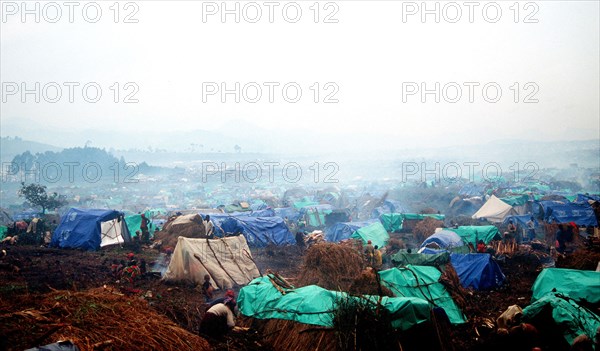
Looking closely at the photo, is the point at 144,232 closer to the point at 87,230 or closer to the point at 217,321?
the point at 87,230

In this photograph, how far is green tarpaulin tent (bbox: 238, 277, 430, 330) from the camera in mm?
7086

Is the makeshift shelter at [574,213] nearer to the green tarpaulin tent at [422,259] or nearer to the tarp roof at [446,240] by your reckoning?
the tarp roof at [446,240]

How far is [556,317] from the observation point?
7672mm

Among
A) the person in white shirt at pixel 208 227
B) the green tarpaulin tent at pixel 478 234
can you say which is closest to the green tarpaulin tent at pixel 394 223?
the green tarpaulin tent at pixel 478 234

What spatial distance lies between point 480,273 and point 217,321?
344 inches

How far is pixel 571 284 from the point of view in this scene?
9.59m

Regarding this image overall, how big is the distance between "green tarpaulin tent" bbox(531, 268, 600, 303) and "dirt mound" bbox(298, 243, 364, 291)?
14.6 feet

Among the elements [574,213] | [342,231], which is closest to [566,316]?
[342,231]

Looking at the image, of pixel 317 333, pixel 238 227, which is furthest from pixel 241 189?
pixel 317 333

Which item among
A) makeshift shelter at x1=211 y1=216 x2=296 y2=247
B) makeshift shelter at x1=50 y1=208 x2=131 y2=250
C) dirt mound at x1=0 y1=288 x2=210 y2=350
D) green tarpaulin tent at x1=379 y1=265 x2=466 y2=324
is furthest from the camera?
makeshift shelter at x1=211 y1=216 x2=296 y2=247

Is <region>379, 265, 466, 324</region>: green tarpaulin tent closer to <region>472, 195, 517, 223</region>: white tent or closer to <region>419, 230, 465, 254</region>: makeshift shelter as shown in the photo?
<region>419, 230, 465, 254</region>: makeshift shelter

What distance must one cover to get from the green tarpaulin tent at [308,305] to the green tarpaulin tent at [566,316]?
2.51m

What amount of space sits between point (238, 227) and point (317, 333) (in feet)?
44.7

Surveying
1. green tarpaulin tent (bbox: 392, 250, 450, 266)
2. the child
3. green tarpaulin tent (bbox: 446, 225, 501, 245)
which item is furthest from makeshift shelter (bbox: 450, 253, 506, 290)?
the child
